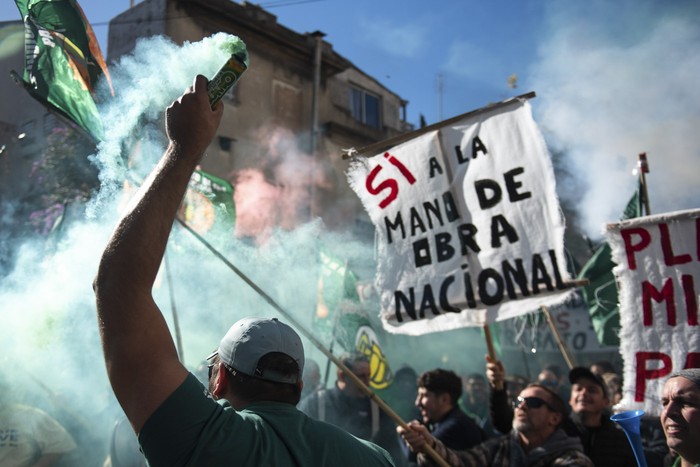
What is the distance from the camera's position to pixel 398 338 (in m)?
15.4

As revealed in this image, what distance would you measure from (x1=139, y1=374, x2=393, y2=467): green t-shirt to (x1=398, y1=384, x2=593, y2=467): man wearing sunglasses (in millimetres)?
1815

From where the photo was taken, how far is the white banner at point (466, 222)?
3883 mm

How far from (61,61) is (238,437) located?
8.86ft

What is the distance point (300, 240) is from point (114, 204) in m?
8.09

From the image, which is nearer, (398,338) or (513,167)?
(513,167)

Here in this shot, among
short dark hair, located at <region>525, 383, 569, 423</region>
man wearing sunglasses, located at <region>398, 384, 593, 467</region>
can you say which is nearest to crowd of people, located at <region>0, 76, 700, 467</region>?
man wearing sunglasses, located at <region>398, 384, 593, 467</region>

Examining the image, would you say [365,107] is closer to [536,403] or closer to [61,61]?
[61,61]

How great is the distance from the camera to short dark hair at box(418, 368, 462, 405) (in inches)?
156

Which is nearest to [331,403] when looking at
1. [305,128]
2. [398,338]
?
[398,338]

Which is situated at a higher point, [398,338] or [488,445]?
[398,338]

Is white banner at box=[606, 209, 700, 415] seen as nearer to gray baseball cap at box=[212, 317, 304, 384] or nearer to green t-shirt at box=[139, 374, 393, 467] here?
green t-shirt at box=[139, 374, 393, 467]

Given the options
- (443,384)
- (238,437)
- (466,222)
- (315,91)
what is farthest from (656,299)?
(315,91)

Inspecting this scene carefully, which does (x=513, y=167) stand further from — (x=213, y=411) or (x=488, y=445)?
(x=213, y=411)

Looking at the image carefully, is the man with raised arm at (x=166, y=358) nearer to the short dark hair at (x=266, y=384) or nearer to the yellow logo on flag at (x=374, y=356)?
the short dark hair at (x=266, y=384)
